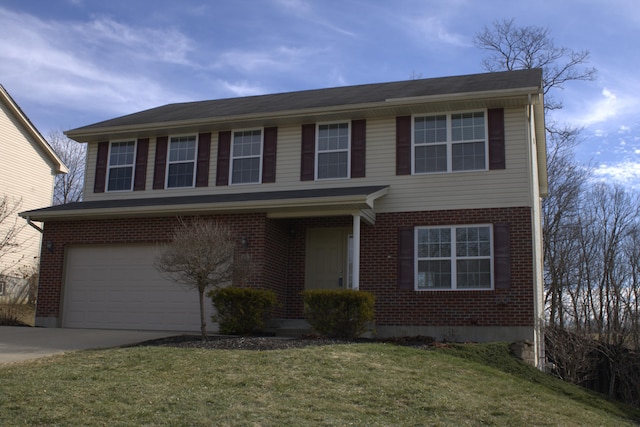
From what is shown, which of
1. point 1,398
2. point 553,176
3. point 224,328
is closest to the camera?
point 1,398

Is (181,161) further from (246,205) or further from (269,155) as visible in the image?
(246,205)

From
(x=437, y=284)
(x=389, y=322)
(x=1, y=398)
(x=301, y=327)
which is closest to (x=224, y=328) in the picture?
(x=301, y=327)

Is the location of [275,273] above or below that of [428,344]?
above

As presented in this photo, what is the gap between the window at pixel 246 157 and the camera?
17.0m

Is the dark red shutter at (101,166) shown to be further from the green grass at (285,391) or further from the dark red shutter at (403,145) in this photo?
the green grass at (285,391)

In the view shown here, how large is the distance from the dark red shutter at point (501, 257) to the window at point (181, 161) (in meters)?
7.66

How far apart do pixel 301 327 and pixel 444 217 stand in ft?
12.9

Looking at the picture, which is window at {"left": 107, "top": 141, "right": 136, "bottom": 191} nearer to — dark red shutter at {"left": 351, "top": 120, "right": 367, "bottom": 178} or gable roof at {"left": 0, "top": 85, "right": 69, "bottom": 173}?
dark red shutter at {"left": 351, "top": 120, "right": 367, "bottom": 178}

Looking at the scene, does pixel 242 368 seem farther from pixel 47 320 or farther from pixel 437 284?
pixel 47 320

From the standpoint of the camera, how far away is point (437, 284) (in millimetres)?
14883

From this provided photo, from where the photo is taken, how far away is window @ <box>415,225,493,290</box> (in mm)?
14594

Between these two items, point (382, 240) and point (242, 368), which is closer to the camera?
point (242, 368)

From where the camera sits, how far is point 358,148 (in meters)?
16.2

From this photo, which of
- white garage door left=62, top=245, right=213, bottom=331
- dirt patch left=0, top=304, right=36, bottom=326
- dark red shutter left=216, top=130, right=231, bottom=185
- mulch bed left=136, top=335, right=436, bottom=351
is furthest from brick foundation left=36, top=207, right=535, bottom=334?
mulch bed left=136, top=335, right=436, bottom=351
